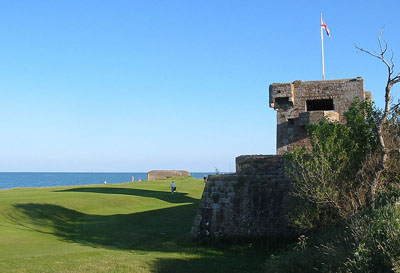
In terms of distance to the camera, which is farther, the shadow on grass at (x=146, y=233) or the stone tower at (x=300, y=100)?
the stone tower at (x=300, y=100)

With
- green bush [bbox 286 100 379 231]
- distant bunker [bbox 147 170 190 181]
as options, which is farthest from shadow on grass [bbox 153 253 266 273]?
distant bunker [bbox 147 170 190 181]

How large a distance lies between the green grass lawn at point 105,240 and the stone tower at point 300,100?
777 cm

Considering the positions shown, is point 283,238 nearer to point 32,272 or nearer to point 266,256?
point 266,256

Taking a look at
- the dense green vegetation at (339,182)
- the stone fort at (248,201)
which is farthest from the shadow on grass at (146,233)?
the dense green vegetation at (339,182)

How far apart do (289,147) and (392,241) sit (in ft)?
48.3

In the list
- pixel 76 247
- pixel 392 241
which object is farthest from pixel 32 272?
pixel 392 241

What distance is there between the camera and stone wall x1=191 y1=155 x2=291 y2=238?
17297 millimetres

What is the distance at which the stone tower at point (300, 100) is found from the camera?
2281cm

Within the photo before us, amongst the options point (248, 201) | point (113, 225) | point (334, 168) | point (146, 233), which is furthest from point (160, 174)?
point (334, 168)

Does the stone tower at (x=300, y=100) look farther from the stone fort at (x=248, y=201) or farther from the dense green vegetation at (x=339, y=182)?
the dense green vegetation at (x=339, y=182)

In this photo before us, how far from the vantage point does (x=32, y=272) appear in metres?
12.8

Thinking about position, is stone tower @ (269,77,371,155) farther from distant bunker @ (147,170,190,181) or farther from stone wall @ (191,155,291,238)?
distant bunker @ (147,170,190,181)

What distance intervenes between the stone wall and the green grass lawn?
3.41 feet

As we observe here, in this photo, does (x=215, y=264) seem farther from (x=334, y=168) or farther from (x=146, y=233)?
(x=146, y=233)
